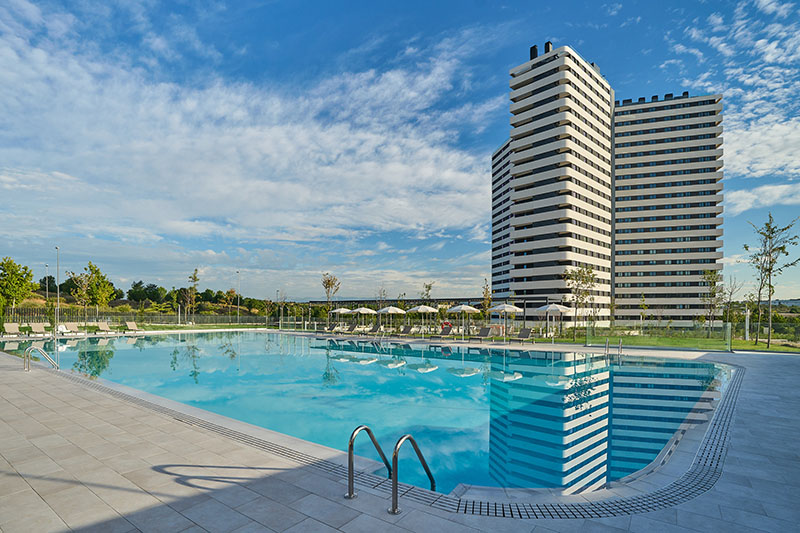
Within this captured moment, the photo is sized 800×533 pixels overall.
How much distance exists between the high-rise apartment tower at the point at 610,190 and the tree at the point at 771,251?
898 inches

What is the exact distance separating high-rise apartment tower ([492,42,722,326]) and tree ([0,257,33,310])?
171 ft

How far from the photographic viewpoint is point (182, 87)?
17.3 meters

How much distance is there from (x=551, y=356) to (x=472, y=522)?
15.7 m

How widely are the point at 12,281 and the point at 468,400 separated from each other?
137 ft

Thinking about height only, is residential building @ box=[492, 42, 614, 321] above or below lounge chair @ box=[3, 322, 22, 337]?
above

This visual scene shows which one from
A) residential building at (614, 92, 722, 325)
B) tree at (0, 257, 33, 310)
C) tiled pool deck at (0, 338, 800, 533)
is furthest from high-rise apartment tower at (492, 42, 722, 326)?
tree at (0, 257, 33, 310)

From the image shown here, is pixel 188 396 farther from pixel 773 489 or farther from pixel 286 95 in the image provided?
pixel 286 95

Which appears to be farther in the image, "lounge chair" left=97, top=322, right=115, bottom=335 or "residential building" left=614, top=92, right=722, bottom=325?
"residential building" left=614, top=92, right=722, bottom=325

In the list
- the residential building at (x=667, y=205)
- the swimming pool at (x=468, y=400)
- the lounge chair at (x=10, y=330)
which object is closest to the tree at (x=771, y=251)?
the swimming pool at (x=468, y=400)

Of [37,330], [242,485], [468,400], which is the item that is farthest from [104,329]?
[242,485]

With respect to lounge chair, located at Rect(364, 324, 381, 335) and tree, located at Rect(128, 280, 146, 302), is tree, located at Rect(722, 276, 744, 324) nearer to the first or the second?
lounge chair, located at Rect(364, 324, 381, 335)

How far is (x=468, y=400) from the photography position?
10359mm

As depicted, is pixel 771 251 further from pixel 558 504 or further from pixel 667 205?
pixel 667 205

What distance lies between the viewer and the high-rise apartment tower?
50938 millimetres
